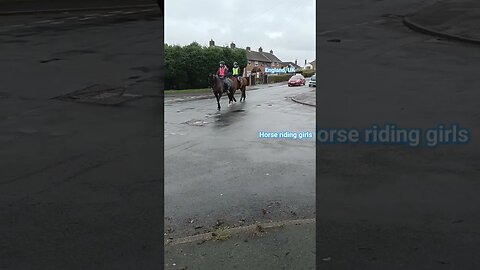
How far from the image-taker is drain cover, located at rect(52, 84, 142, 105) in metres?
1.91

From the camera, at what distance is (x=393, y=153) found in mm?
1763

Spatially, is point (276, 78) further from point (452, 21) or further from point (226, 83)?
point (452, 21)

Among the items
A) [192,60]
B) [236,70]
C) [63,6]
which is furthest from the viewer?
[236,70]

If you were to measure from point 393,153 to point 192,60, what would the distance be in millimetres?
1803

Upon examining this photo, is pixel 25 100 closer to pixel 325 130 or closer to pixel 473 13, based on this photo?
pixel 325 130

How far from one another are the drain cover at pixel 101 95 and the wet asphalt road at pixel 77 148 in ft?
0.11

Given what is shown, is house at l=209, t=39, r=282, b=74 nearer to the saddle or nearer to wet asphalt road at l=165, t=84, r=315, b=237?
the saddle

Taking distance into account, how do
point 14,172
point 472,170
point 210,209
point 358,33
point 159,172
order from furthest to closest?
point 210,209, point 14,172, point 159,172, point 472,170, point 358,33

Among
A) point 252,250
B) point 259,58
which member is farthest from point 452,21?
point 259,58

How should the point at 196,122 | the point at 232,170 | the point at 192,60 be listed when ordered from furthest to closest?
1. the point at 196,122
2. the point at 232,170
3. the point at 192,60

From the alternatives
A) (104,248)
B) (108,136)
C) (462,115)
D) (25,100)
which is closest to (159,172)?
(108,136)

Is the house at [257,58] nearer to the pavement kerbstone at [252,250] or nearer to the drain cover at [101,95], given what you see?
the drain cover at [101,95]

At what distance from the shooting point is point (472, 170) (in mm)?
1808

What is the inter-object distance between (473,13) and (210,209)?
8.14 ft
